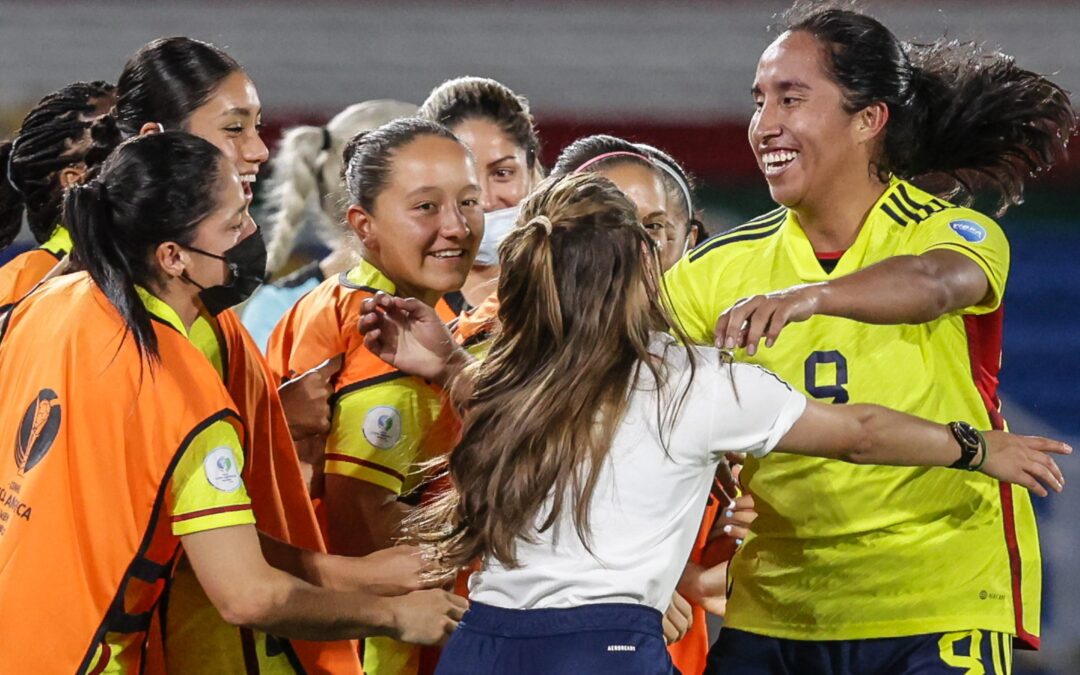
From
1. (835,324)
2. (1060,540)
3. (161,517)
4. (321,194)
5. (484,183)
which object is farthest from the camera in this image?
(1060,540)

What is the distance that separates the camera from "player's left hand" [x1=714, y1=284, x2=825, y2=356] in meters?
2.60

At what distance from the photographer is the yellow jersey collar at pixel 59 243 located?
3.59m

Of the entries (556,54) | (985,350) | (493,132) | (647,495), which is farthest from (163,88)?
(556,54)

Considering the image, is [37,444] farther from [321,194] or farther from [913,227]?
[321,194]

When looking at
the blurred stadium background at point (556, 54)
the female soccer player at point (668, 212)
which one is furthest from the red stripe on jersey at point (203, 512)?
the blurred stadium background at point (556, 54)

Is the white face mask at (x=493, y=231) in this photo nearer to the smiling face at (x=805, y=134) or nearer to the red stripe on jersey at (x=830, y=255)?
the smiling face at (x=805, y=134)

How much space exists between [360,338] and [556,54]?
194 inches

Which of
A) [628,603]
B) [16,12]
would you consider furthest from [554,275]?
[16,12]

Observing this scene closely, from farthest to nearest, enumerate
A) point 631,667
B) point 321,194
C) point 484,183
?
1. point 321,194
2. point 484,183
3. point 631,667

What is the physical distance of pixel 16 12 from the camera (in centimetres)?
797

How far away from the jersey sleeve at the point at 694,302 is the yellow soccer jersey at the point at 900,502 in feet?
0.37

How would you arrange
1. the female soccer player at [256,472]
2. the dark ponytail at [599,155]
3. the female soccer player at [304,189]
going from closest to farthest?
1. the female soccer player at [256,472]
2. the dark ponytail at [599,155]
3. the female soccer player at [304,189]

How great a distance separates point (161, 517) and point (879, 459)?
1.19 meters

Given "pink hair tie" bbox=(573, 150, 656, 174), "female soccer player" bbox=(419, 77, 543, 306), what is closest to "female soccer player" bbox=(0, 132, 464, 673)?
"pink hair tie" bbox=(573, 150, 656, 174)
